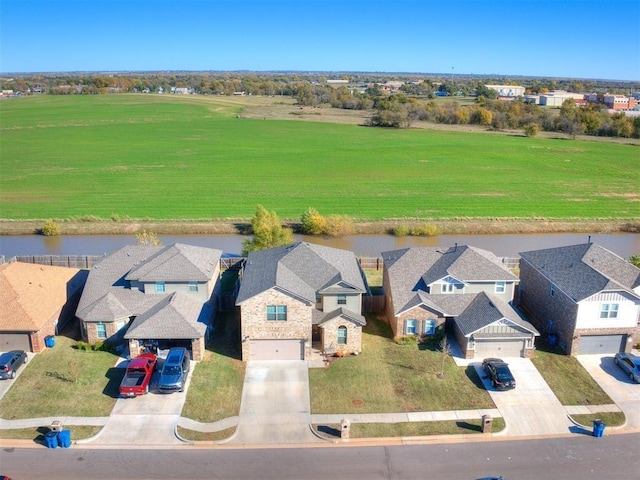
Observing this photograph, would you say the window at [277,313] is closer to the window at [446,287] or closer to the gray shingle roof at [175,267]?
the gray shingle roof at [175,267]

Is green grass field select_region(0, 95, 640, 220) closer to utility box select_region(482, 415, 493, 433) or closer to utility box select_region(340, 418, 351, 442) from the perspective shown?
utility box select_region(482, 415, 493, 433)

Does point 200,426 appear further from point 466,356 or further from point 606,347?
point 606,347

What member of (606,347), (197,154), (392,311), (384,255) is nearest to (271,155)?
(197,154)

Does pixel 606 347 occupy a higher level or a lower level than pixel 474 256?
lower

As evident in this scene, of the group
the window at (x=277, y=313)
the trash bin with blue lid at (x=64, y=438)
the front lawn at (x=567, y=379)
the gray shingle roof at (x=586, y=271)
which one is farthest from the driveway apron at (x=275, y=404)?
the gray shingle roof at (x=586, y=271)

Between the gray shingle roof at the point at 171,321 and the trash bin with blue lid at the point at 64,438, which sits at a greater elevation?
the gray shingle roof at the point at 171,321

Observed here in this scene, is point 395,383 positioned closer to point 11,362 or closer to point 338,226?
point 11,362
